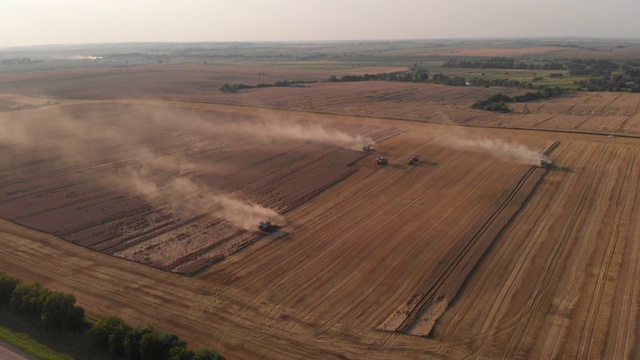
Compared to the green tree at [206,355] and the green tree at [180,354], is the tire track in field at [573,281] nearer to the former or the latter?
the green tree at [206,355]

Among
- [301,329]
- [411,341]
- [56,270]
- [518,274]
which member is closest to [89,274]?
Result: [56,270]

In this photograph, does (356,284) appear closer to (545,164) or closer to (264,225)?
(264,225)

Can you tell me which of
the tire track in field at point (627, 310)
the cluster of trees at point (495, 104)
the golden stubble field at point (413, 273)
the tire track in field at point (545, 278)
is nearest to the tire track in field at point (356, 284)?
the golden stubble field at point (413, 273)

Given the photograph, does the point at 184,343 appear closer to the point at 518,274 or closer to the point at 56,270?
the point at 56,270

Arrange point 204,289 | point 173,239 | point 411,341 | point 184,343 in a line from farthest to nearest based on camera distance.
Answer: point 173,239, point 204,289, point 411,341, point 184,343

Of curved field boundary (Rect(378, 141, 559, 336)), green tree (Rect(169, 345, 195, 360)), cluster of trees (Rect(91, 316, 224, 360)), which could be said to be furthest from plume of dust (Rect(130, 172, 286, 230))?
green tree (Rect(169, 345, 195, 360))

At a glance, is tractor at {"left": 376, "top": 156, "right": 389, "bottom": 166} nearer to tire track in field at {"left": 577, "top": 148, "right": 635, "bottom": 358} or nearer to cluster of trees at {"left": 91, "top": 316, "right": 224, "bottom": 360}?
tire track in field at {"left": 577, "top": 148, "right": 635, "bottom": 358}
